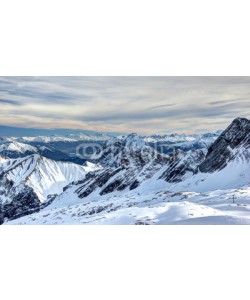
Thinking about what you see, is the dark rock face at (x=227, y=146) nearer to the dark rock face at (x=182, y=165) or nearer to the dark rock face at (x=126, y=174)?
the dark rock face at (x=182, y=165)

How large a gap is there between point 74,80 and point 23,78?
3.75 m

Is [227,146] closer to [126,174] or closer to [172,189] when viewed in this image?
[172,189]

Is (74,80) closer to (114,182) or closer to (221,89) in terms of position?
(221,89)

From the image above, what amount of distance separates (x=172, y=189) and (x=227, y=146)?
1708 cm

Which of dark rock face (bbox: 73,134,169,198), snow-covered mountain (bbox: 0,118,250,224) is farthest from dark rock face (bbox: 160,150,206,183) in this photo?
dark rock face (bbox: 73,134,169,198)

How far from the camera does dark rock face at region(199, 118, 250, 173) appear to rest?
75312 mm

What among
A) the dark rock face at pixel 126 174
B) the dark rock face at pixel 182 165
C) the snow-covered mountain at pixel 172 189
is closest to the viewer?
the snow-covered mountain at pixel 172 189

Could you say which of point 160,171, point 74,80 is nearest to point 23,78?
point 74,80

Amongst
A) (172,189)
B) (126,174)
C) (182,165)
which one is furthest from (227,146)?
(126,174)

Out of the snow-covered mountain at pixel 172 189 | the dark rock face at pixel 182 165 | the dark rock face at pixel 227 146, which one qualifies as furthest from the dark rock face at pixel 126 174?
→ the dark rock face at pixel 227 146

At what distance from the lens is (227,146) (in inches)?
3167

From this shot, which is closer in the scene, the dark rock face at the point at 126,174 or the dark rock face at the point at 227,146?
the dark rock face at the point at 227,146

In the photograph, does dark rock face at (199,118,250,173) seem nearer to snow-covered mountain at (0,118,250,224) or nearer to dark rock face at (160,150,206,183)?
snow-covered mountain at (0,118,250,224)

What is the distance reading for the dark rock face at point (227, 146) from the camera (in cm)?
7531
